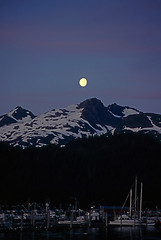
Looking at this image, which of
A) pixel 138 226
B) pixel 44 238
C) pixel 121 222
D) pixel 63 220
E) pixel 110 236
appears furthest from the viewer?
pixel 63 220

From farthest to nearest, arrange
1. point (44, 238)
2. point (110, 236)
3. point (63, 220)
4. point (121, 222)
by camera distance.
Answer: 1. point (63, 220)
2. point (121, 222)
3. point (110, 236)
4. point (44, 238)

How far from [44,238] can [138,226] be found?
2477 inches

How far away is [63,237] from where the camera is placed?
13250 cm

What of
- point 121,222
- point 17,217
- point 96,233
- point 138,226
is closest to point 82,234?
point 96,233

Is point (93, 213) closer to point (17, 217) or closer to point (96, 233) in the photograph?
point (17, 217)

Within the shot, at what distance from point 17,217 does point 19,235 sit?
6369cm

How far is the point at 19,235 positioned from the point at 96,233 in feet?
79.3

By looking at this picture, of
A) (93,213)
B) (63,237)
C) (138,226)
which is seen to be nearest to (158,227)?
(138,226)

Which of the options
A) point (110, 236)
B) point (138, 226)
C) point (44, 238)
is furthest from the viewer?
point (138, 226)

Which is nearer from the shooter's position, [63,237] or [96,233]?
[63,237]

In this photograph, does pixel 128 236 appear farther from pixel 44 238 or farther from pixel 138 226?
pixel 138 226

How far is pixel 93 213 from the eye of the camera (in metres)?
198

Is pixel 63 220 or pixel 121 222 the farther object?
pixel 63 220

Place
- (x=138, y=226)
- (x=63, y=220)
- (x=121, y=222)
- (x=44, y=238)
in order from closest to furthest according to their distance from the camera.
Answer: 1. (x=44, y=238)
2. (x=121, y=222)
3. (x=138, y=226)
4. (x=63, y=220)
